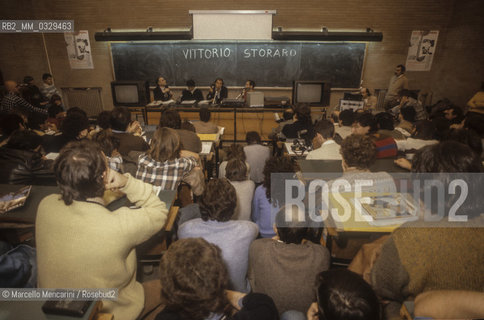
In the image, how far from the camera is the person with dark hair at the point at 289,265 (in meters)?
1.51

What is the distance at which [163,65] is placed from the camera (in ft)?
23.5

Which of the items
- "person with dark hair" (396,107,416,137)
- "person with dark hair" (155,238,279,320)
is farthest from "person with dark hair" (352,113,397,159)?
"person with dark hair" (155,238,279,320)

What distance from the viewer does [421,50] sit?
22.4 ft

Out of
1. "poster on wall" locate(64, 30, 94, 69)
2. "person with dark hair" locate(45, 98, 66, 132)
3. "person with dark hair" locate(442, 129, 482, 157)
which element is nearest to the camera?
"person with dark hair" locate(442, 129, 482, 157)

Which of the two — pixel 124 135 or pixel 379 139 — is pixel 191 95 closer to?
pixel 124 135

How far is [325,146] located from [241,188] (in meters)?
1.18

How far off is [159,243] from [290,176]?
51.3 inches

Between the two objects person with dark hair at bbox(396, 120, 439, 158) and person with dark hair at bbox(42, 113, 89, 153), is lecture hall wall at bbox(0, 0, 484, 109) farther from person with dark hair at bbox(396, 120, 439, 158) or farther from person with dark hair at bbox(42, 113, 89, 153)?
person with dark hair at bbox(42, 113, 89, 153)

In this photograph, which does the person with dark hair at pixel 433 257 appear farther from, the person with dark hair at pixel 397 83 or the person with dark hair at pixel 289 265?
the person with dark hair at pixel 397 83

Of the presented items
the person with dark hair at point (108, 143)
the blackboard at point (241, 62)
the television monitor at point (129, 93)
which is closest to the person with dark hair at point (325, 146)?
the person with dark hair at point (108, 143)

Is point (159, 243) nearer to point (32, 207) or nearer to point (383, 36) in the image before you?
point (32, 207)

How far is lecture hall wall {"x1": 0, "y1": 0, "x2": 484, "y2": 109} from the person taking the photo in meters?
6.46

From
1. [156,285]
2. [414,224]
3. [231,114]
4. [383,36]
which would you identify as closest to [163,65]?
[231,114]

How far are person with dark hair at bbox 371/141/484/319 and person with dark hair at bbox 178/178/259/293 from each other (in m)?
0.78
